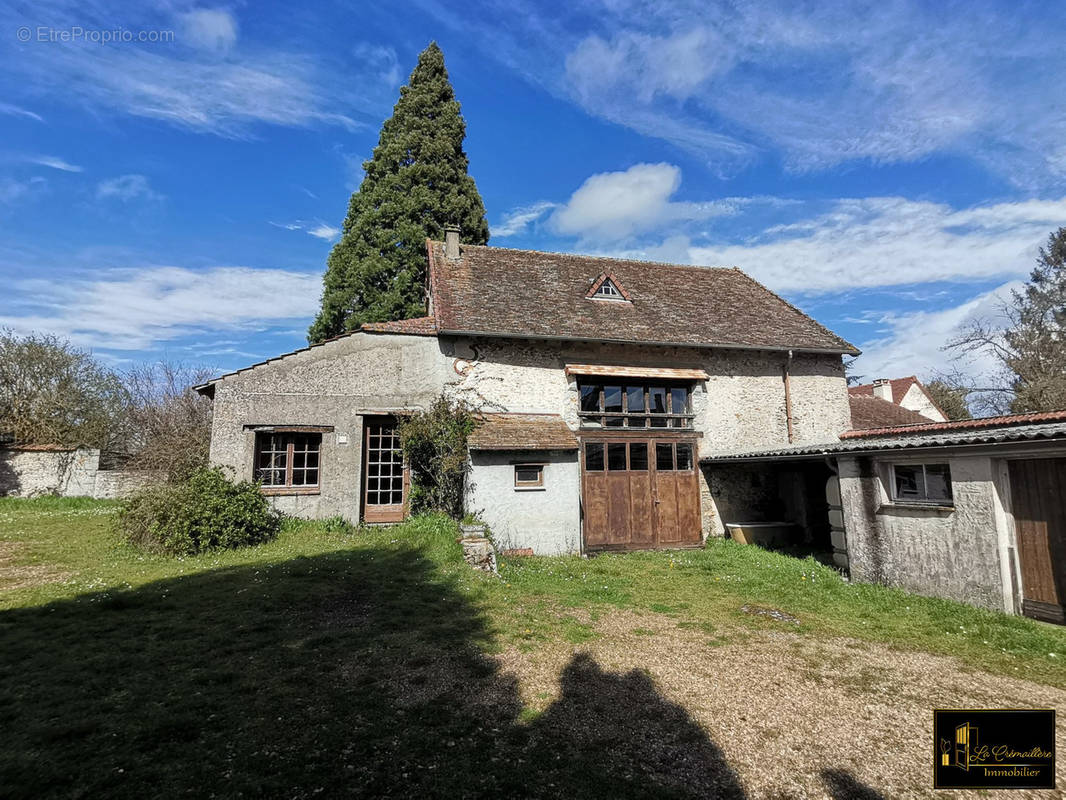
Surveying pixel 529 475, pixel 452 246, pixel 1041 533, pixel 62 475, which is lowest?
pixel 1041 533

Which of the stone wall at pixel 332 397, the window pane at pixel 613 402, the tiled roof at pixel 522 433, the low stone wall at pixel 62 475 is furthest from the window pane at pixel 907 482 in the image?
the low stone wall at pixel 62 475

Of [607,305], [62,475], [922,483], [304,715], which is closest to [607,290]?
[607,305]

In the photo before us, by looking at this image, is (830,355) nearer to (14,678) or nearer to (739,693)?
(739,693)

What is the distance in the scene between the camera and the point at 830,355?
45.6ft

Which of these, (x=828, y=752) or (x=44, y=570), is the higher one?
(x=44, y=570)

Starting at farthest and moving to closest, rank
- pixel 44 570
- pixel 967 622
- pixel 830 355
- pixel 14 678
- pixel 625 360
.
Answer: pixel 830 355
pixel 625 360
pixel 44 570
pixel 967 622
pixel 14 678

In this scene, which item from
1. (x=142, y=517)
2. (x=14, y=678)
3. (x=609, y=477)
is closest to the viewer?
(x=14, y=678)

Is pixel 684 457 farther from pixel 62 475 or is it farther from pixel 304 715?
pixel 62 475

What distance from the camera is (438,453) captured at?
11.1 m

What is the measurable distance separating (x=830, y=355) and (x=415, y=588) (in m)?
12.6

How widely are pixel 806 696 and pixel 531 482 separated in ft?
22.0

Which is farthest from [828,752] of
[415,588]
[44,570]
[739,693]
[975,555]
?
[44,570]

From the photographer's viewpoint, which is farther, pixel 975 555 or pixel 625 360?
pixel 625 360

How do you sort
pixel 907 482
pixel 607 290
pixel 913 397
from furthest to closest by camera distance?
pixel 913 397 < pixel 607 290 < pixel 907 482
